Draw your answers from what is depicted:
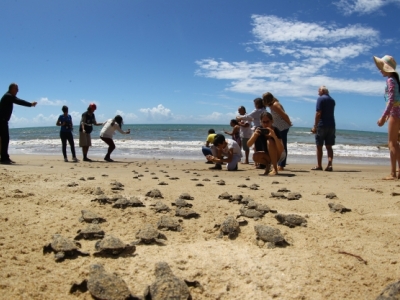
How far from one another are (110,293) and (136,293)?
0.19 metres

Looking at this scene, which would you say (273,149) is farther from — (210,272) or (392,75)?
(210,272)

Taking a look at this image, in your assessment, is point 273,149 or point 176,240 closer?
point 176,240

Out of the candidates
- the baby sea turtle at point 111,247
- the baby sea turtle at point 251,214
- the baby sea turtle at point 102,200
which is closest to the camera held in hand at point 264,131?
the baby sea turtle at point 251,214

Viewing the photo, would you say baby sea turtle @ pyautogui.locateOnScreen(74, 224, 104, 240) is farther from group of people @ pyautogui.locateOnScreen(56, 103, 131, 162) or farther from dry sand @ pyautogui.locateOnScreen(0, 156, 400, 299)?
group of people @ pyautogui.locateOnScreen(56, 103, 131, 162)

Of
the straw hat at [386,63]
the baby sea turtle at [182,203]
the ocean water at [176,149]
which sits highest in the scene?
the straw hat at [386,63]

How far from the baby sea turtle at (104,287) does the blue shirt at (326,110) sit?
6.11 meters

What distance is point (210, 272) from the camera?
2018 mm

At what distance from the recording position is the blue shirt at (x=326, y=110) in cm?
676

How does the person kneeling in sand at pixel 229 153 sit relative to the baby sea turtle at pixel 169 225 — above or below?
above

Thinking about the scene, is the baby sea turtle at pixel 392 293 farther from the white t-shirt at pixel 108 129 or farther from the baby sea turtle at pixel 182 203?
the white t-shirt at pixel 108 129

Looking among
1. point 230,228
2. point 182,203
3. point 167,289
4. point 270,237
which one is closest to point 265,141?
point 182,203

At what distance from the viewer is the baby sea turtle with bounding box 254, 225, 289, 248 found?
2347mm

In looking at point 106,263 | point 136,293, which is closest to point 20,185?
point 106,263

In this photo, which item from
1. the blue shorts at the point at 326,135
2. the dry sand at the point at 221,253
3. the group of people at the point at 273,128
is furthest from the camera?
the blue shorts at the point at 326,135
